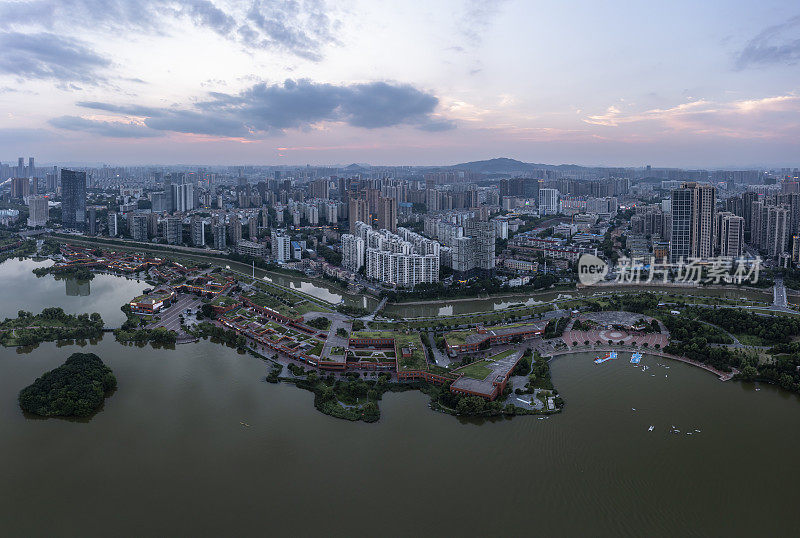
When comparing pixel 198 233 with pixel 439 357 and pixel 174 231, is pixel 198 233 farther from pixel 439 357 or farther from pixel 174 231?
pixel 439 357

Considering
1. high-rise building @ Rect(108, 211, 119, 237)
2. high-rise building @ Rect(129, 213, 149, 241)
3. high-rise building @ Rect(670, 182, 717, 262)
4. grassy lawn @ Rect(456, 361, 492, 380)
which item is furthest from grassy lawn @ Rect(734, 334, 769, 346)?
high-rise building @ Rect(108, 211, 119, 237)

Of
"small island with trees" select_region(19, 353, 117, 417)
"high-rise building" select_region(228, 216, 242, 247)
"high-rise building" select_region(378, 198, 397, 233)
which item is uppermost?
"high-rise building" select_region(378, 198, 397, 233)

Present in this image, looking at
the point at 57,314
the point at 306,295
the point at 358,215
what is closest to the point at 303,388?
the point at 306,295

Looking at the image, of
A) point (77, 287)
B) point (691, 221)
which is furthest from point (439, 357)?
point (691, 221)

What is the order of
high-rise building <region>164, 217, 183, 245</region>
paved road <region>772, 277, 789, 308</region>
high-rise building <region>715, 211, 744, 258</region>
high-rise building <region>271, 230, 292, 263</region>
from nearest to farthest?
paved road <region>772, 277, 789, 308</region> → high-rise building <region>715, 211, 744, 258</region> → high-rise building <region>271, 230, 292, 263</region> → high-rise building <region>164, 217, 183, 245</region>

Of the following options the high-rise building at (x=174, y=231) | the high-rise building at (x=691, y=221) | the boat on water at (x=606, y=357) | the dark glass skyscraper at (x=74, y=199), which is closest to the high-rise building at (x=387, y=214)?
the high-rise building at (x=174, y=231)

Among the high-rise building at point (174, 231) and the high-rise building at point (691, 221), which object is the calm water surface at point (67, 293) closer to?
the high-rise building at point (174, 231)

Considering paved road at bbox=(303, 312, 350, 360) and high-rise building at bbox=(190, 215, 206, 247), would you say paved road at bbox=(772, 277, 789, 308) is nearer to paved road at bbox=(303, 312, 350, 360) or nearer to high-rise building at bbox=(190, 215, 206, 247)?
paved road at bbox=(303, 312, 350, 360)
